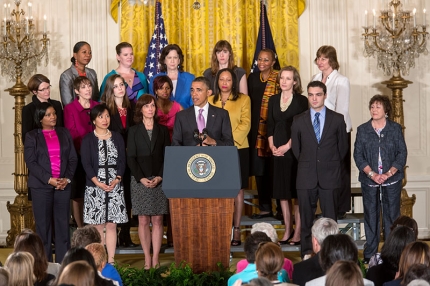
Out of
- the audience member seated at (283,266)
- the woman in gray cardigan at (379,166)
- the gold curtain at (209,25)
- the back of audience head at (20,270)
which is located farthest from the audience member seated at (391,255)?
the gold curtain at (209,25)

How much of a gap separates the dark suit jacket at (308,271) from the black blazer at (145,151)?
245cm

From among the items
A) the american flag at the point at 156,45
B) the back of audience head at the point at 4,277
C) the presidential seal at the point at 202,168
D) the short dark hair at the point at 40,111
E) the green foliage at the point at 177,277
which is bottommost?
the green foliage at the point at 177,277

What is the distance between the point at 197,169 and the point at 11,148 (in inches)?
159

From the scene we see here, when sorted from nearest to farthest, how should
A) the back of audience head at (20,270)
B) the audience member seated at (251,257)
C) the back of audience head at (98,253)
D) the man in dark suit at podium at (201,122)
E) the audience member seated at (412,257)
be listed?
the back of audience head at (20,270) → the audience member seated at (412,257) → the back of audience head at (98,253) → the audience member seated at (251,257) → the man in dark suit at podium at (201,122)

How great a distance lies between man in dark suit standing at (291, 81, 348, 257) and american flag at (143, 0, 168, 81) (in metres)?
2.22

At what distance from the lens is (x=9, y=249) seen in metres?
9.02

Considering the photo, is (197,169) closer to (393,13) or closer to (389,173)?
(389,173)

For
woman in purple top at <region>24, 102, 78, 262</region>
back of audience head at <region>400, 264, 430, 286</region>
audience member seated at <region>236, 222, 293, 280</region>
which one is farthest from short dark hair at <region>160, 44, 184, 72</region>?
back of audience head at <region>400, 264, 430, 286</region>

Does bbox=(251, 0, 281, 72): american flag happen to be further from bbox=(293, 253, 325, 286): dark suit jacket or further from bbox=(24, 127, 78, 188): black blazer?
bbox=(293, 253, 325, 286): dark suit jacket

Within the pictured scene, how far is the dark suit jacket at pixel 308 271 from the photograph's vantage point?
5.03 metres

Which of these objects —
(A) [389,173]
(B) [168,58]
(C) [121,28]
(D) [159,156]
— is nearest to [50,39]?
(C) [121,28]

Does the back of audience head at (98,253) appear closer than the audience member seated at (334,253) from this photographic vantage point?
No

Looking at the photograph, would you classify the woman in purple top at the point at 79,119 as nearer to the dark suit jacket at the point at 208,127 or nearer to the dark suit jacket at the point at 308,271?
the dark suit jacket at the point at 208,127

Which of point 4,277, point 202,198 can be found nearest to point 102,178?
point 202,198
